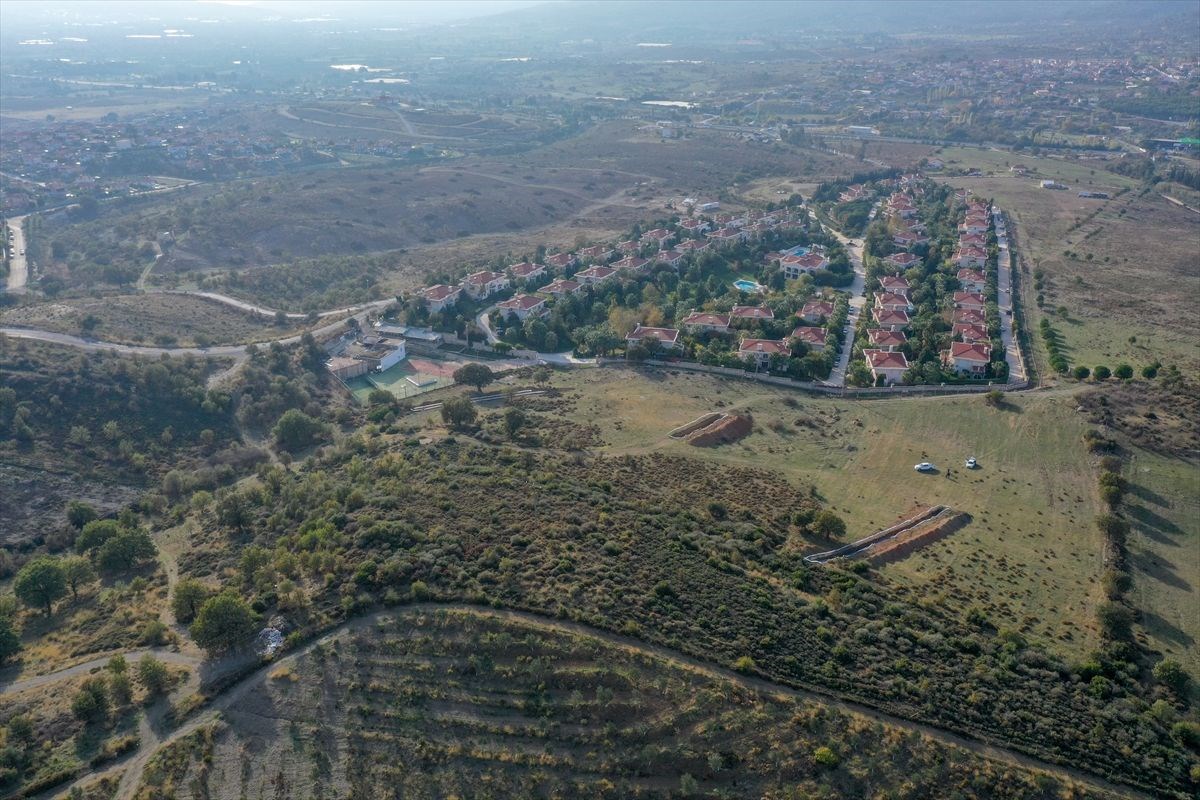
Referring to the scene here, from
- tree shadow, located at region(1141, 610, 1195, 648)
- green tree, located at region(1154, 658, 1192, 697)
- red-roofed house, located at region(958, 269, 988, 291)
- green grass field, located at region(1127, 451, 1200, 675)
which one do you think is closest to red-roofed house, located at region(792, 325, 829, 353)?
red-roofed house, located at region(958, 269, 988, 291)

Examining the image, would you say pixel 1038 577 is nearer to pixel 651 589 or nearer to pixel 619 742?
pixel 651 589

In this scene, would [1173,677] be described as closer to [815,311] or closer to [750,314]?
[750,314]

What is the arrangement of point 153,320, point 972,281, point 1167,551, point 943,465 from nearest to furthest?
point 1167,551
point 943,465
point 153,320
point 972,281

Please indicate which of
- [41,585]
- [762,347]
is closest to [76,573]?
[41,585]

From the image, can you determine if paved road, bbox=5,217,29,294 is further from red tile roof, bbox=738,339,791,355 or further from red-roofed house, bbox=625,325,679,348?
red tile roof, bbox=738,339,791,355

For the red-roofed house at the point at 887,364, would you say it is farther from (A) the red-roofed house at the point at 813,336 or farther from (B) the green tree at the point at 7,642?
(B) the green tree at the point at 7,642

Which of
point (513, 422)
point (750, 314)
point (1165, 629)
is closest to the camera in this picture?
point (1165, 629)

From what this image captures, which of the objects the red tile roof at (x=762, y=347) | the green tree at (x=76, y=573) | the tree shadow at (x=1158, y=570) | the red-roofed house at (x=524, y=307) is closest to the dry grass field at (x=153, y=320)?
the red-roofed house at (x=524, y=307)
